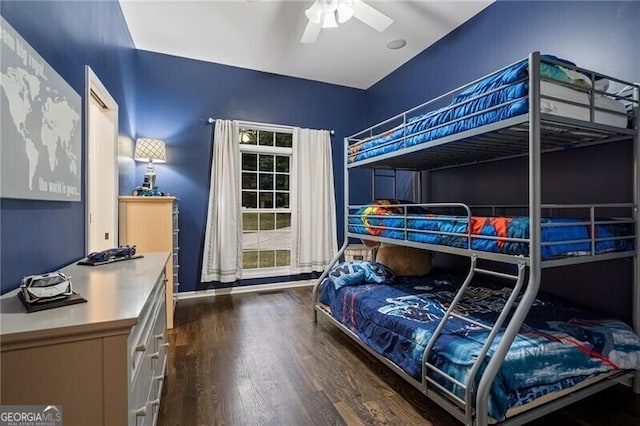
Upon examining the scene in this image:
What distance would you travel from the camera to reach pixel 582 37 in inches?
86.0

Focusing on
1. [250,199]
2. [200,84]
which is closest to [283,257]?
[250,199]

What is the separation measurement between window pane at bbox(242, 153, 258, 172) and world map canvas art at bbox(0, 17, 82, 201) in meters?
2.52

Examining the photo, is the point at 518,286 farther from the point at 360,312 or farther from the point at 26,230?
the point at 26,230

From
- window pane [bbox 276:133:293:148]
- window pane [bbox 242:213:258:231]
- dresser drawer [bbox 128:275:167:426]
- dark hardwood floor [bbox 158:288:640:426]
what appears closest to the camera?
dresser drawer [bbox 128:275:167:426]

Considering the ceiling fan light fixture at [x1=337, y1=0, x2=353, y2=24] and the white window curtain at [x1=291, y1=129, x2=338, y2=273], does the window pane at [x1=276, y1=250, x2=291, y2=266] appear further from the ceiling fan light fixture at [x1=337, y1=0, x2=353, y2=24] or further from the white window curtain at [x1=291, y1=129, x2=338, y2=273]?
the ceiling fan light fixture at [x1=337, y1=0, x2=353, y2=24]

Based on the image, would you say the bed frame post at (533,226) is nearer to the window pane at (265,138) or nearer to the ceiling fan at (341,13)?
the ceiling fan at (341,13)

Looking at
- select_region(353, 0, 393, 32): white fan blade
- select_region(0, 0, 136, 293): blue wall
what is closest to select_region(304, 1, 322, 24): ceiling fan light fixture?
select_region(353, 0, 393, 32): white fan blade

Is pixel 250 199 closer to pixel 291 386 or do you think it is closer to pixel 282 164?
pixel 282 164

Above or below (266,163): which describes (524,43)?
above

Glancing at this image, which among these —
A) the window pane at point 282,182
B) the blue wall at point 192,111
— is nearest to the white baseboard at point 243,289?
the blue wall at point 192,111

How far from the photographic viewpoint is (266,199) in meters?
4.30

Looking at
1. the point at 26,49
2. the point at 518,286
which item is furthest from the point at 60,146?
the point at 518,286

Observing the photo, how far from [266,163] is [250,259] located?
1.33m

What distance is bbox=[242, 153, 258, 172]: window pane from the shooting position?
13.7ft
